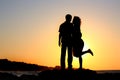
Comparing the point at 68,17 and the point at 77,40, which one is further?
the point at 77,40

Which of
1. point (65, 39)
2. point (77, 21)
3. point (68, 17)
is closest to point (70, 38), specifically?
point (65, 39)

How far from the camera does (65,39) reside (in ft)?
71.8

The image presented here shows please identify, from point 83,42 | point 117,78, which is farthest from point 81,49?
point 117,78

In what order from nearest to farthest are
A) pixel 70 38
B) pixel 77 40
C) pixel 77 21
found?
pixel 77 21
pixel 70 38
pixel 77 40

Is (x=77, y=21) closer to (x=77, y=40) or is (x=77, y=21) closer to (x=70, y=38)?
(x=70, y=38)

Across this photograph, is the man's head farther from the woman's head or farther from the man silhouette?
the woman's head

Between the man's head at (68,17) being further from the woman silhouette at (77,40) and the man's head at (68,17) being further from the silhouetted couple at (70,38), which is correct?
the woman silhouette at (77,40)

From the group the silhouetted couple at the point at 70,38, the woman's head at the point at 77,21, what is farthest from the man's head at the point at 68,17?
the woman's head at the point at 77,21

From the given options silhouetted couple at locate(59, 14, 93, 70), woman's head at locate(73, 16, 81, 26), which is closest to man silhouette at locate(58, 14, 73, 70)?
silhouetted couple at locate(59, 14, 93, 70)

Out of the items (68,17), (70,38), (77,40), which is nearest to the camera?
(68,17)

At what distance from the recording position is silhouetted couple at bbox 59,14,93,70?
2175 cm

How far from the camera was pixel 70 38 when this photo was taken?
2206cm

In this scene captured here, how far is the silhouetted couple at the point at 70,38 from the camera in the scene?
21.8 meters

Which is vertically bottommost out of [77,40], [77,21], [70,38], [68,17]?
[77,40]
